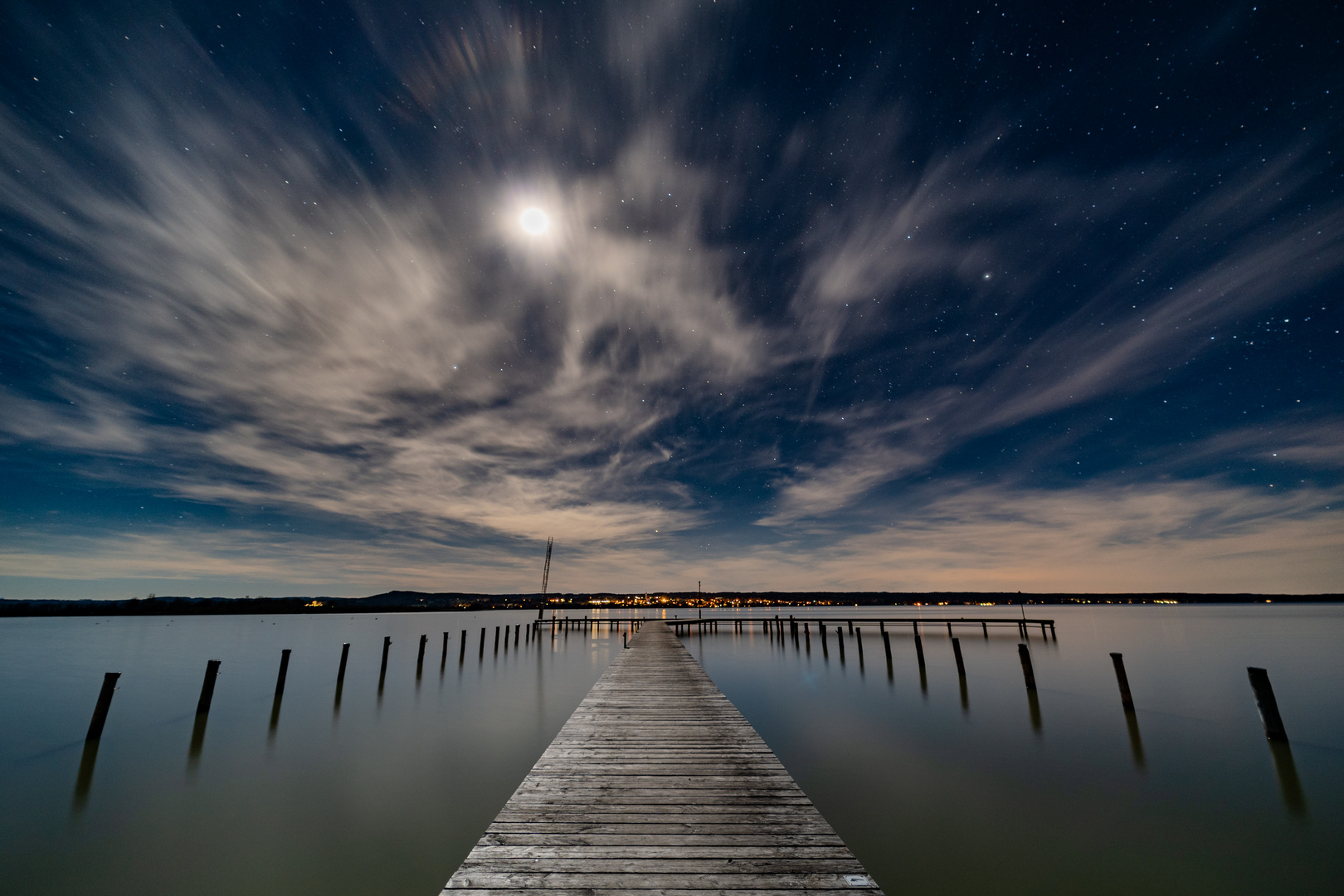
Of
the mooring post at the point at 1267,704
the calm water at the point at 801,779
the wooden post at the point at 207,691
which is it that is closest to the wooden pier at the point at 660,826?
the calm water at the point at 801,779

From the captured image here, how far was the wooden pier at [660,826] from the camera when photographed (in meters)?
4.58

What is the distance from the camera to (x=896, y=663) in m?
32.5

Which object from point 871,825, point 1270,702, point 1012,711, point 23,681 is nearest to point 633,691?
point 871,825

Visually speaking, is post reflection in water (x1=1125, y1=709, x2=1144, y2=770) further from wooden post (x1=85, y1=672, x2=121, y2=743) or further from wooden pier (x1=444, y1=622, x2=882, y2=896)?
wooden post (x1=85, y1=672, x2=121, y2=743)

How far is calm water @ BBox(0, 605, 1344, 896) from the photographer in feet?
29.1

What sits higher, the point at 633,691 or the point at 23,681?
the point at 633,691

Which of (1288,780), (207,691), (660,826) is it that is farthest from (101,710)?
(1288,780)

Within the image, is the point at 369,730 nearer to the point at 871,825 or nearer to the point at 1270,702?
A: the point at 871,825

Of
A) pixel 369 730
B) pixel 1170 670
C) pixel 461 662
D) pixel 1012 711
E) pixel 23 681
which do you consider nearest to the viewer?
pixel 369 730

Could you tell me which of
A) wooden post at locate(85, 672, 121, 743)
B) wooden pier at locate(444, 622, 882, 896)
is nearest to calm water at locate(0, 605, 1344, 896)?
wooden post at locate(85, 672, 121, 743)

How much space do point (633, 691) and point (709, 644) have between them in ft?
116

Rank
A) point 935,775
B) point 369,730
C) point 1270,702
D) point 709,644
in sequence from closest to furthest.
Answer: point 935,775, point 1270,702, point 369,730, point 709,644

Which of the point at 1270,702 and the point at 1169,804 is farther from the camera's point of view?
the point at 1270,702

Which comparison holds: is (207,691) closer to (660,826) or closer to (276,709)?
(276,709)
